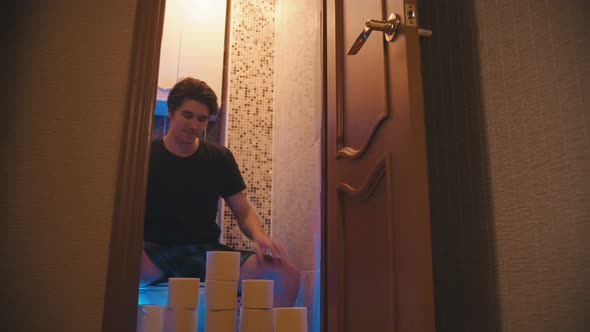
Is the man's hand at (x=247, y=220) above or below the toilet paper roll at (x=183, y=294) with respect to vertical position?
above

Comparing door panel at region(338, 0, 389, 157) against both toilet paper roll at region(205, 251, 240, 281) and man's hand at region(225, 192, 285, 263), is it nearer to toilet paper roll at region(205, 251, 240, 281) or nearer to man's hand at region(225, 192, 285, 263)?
toilet paper roll at region(205, 251, 240, 281)

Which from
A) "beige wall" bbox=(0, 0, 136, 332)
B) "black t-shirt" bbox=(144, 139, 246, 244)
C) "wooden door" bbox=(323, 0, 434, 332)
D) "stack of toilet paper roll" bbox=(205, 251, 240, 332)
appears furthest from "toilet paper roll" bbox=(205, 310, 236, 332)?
"black t-shirt" bbox=(144, 139, 246, 244)

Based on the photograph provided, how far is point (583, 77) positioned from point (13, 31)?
4.77 ft

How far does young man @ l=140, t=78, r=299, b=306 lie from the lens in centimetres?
271

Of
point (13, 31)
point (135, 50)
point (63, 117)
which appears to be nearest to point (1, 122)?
Result: point (63, 117)

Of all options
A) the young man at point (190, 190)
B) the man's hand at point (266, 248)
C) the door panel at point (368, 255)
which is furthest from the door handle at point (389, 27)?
the young man at point (190, 190)

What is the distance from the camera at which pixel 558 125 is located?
3.88 feet

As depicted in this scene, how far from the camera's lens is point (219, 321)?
1848 millimetres

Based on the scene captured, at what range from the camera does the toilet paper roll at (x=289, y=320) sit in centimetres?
182

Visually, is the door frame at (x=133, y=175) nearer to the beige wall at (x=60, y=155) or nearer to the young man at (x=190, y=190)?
the beige wall at (x=60, y=155)

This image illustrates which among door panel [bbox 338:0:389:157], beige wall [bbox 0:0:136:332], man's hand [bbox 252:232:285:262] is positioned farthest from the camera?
man's hand [bbox 252:232:285:262]

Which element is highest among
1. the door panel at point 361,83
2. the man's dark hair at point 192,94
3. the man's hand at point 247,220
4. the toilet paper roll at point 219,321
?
the man's dark hair at point 192,94

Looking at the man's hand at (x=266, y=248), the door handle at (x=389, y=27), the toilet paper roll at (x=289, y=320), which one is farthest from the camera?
the man's hand at (x=266, y=248)

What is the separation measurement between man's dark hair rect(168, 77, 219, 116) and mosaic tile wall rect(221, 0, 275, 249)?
169 mm
